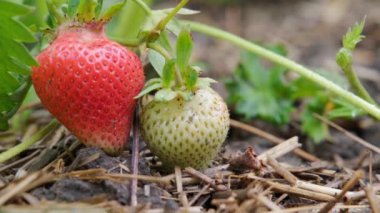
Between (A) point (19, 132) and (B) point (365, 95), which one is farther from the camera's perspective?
(A) point (19, 132)

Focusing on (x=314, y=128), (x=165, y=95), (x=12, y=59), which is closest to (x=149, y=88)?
(x=165, y=95)

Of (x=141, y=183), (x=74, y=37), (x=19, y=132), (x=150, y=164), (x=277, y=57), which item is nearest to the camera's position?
(x=141, y=183)

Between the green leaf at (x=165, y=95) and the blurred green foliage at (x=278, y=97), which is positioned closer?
the green leaf at (x=165, y=95)

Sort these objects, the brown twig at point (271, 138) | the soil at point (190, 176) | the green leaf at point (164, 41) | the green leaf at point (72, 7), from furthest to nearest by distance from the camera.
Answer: the brown twig at point (271, 138)
the green leaf at point (164, 41)
the green leaf at point (72, 7)
the soil at point (190, 176)

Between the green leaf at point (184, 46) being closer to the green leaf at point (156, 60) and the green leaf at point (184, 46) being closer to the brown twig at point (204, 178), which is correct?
the green leaf at point (156, 60)

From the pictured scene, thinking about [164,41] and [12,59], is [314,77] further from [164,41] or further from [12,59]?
[12,59]

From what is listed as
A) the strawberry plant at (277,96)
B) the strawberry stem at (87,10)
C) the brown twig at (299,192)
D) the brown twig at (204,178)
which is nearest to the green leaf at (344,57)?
the strawberry plant at (277,96)

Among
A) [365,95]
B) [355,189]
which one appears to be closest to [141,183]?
[355,189]

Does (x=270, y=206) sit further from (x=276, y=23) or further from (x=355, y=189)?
(x=276, y=23)

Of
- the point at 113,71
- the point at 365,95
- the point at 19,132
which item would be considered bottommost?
the point at 19,132

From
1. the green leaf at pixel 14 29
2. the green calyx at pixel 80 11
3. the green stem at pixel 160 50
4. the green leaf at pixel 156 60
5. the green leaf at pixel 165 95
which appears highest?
the green calyx at pixel 80 11
